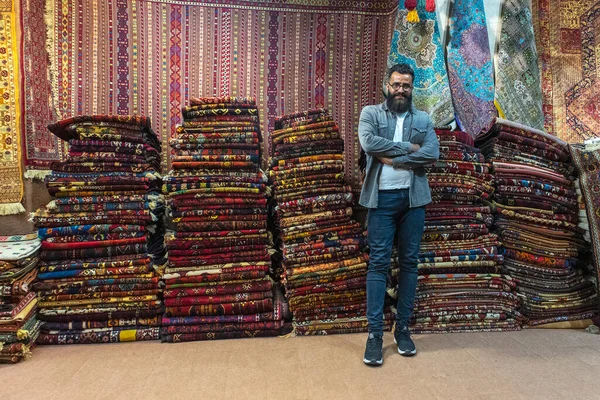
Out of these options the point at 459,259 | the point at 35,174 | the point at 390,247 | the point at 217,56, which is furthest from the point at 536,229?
the point at 35,174

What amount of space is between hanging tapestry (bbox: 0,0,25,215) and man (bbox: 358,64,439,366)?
85.5 inches

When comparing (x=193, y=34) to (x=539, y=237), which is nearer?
(x=539, y=237)

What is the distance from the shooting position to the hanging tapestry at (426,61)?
249 cm

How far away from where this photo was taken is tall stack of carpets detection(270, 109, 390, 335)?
83.0 inches

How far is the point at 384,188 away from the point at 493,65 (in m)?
1.54

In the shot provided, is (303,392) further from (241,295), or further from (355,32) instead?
(355,32)

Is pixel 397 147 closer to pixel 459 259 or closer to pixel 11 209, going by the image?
pixel 459 259

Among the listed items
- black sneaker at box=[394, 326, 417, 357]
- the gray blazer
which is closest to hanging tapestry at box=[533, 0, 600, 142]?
the gray blazer

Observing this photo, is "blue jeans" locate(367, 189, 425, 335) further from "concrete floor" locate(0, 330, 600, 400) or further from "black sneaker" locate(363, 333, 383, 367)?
"concrete floor" locate(0, 330, 600, 400)

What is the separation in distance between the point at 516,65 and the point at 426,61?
714mm

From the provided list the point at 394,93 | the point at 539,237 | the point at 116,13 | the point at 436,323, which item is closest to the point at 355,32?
the point at 394,93

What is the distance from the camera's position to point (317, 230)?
86.1 inches

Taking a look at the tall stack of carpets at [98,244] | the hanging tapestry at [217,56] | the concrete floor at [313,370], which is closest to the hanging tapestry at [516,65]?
the hanging tapestry at [217,56]

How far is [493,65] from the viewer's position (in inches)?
103
